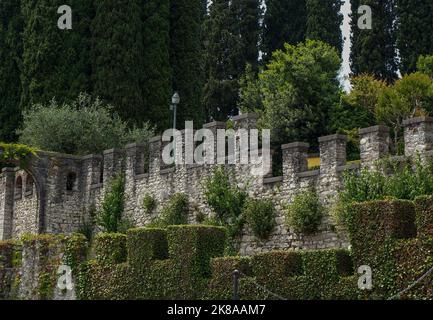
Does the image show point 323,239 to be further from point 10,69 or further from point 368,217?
point 10,69

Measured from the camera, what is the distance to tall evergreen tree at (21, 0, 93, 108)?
38938 millimetres

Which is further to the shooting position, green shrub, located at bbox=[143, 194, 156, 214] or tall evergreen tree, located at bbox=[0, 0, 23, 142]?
tall evergreen tree, located at bbox=[0, 0, 23, 142]

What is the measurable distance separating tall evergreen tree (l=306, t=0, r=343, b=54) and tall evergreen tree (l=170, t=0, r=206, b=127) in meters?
7.67

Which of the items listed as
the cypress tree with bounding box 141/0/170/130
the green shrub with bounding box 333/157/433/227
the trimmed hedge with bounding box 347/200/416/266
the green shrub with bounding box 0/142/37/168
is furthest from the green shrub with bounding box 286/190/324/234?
the cypress tree with bounding box 141/0/170/130

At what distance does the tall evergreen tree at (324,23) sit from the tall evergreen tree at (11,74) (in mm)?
14704

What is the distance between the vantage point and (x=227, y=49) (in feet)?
165

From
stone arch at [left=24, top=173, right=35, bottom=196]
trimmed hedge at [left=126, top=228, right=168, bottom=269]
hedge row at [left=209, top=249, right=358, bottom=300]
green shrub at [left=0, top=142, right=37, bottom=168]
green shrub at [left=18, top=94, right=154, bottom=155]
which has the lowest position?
hedge row at [left=209, top=249, right=358, bottom=300]

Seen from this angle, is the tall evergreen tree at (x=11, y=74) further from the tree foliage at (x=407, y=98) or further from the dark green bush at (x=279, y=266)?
the dark green bush at (x=279, y=266)

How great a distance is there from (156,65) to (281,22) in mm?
14132

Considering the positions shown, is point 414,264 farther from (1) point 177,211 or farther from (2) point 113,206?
(2) point 113,206

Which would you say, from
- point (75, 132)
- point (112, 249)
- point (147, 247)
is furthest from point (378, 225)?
point (75, 132)

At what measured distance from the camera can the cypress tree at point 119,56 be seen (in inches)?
1523

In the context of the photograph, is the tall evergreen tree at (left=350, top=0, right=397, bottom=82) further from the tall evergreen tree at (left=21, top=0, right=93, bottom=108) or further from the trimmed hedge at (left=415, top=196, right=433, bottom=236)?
the trimmed hedge at (left=415, top=196, right=433, bottom=236)
